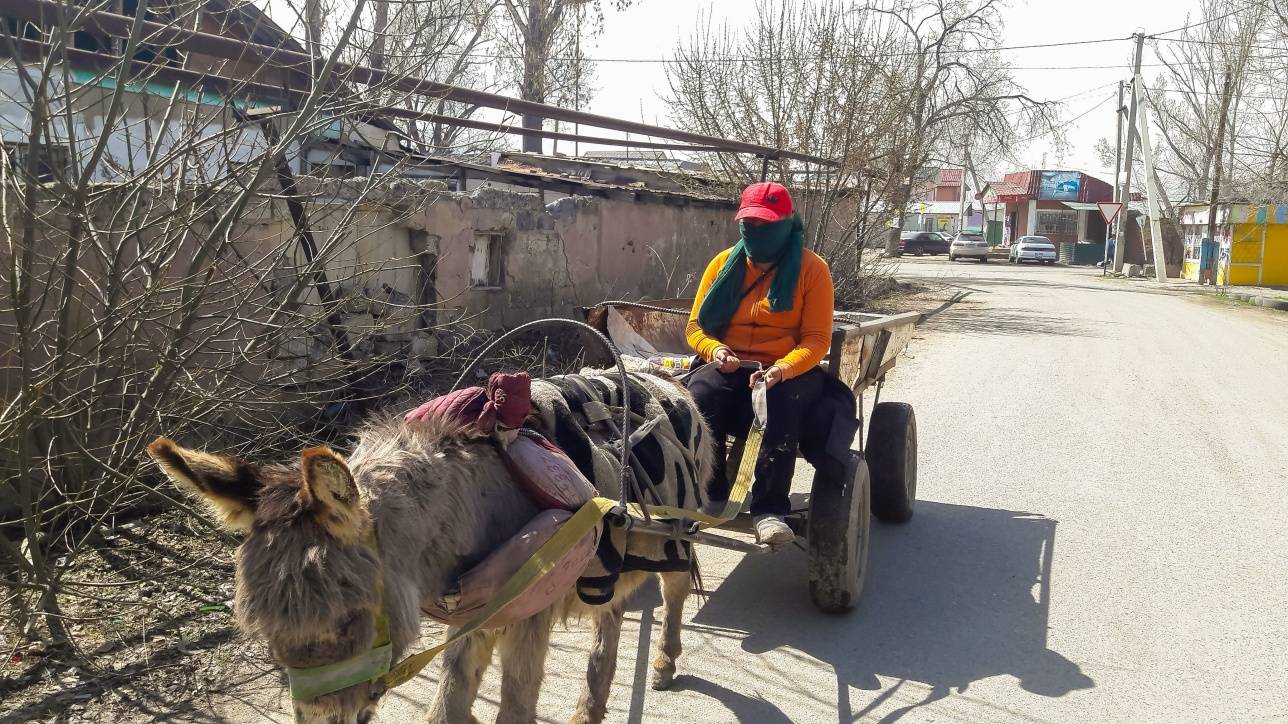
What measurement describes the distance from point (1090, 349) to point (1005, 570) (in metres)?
9.83

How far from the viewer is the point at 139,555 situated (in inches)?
190

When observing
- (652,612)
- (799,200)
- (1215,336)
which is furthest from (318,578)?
(1215,336)

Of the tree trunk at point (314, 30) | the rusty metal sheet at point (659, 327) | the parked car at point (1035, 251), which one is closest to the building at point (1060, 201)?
the parked car at point (1035, 251)

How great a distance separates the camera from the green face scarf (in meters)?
4.59

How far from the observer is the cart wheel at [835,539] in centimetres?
444

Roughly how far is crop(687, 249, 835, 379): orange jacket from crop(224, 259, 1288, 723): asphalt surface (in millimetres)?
1285

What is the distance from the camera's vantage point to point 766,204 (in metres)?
4.57

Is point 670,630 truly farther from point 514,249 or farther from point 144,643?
point 514,249

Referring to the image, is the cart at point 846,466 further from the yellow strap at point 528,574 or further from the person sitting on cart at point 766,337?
the yellow strap at point 528,574

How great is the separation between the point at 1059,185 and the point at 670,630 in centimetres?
6021

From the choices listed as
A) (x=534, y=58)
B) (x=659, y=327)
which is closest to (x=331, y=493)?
(x=659, y=327)

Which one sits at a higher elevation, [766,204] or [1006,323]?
[766,204]

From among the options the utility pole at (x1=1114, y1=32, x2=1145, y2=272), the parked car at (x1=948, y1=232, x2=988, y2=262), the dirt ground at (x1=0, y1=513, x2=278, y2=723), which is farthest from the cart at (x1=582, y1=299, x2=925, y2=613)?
the parked car at (x1=948, y1=232, x2=988, y2=262)

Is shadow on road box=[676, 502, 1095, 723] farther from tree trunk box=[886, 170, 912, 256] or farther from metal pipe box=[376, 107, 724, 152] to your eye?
tree trunk box=[886, 170, 912, 256]
